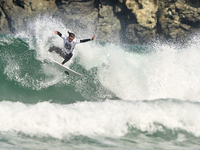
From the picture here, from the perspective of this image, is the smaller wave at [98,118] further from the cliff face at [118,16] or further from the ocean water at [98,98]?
the cliff face at [118,16]

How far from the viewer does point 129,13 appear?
1831 inches

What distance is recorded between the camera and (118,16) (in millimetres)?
49625

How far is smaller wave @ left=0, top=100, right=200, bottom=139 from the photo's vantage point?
17.4 ft

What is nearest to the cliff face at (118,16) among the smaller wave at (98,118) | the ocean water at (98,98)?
the ocean water at (98,98)

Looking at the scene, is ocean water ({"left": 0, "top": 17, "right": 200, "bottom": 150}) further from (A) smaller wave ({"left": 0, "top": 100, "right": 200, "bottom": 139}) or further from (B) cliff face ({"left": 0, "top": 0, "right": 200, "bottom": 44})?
(B) cliff face ({"left": 0, "top": 0, "right": 200, "bottom": 44})

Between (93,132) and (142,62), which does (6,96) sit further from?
(142,62)

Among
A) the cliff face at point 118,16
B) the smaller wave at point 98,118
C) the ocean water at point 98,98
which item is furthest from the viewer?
the cliff face at point 118,16

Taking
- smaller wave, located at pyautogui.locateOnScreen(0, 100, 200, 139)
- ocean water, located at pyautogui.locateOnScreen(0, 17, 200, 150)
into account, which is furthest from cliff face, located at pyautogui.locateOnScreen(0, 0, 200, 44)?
smaller wave, located at pyautogui.locateOnScreen(0, 100, 200, 139)

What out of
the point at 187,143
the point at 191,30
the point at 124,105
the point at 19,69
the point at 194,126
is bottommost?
the point at 187,143

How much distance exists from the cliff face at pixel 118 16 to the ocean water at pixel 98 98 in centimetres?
3495

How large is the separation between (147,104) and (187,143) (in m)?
1.37

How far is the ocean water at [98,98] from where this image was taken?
16.9 feet

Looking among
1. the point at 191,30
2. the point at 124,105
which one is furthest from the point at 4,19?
the point at 124,105

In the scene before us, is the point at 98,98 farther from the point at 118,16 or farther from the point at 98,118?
the point at 118,16
